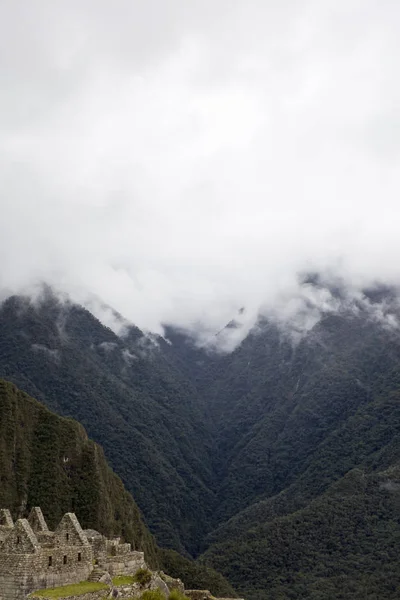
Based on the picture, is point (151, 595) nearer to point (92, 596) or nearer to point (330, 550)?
point (92, 596)

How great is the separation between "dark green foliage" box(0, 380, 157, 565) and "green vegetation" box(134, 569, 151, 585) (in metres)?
101

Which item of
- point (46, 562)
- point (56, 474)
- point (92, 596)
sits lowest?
point (92, 596)

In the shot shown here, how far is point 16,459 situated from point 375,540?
76.9 metres

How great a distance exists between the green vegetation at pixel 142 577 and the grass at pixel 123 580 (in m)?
0.20

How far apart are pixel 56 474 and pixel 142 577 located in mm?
121351

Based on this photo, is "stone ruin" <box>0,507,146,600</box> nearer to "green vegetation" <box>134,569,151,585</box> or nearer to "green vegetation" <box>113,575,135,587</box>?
"green vegetation" <box>113,575,135,587</box>

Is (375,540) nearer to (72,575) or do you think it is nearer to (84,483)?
(84,483)

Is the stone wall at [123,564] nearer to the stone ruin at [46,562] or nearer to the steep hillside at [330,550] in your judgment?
the stone ruin at [46,562]

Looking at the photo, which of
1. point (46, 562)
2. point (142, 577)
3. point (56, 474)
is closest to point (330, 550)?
point (56, 474)

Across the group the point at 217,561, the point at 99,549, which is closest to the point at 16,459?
the point at 217,561

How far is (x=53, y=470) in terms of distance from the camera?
14425cm

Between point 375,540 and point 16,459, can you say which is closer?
point 16,459

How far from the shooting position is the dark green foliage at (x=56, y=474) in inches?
5241

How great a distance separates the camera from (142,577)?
2720 cm
